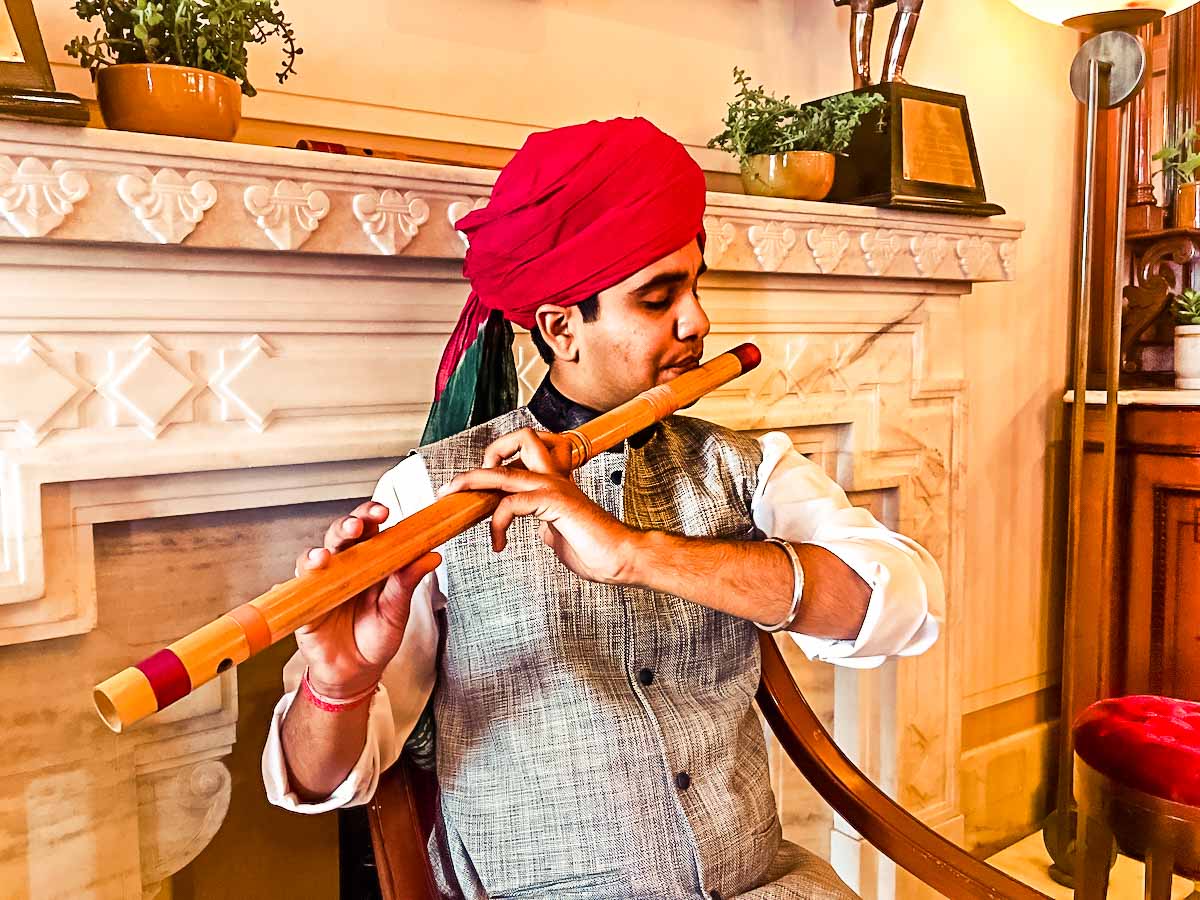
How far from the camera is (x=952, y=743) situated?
2.15m

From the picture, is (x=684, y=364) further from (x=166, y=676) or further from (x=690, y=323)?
(x=166, y=676)

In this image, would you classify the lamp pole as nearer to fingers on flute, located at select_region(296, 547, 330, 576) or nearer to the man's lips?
the man's lips

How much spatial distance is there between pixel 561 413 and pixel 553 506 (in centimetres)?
31

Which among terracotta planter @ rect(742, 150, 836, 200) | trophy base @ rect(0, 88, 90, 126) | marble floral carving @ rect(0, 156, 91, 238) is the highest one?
terracotta planter @ rect(742, 150, 836, 200)

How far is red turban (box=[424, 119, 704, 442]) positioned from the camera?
1.10 m

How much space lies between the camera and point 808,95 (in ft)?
6.82

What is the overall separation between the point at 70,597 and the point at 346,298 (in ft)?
1.63

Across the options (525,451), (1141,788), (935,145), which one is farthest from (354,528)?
(935,145)

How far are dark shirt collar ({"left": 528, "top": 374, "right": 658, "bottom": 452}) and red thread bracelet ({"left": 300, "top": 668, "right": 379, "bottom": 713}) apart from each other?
374 millimetres

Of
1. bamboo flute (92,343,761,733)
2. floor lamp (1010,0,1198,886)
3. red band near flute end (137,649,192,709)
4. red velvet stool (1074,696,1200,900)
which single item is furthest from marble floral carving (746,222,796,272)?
red band near flute end (137,649,192,709)

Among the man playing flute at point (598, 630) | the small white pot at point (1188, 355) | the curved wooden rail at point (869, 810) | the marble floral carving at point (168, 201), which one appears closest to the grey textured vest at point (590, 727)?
the man playing flute at point (598, 630)

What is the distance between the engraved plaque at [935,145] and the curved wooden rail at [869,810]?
95 cm

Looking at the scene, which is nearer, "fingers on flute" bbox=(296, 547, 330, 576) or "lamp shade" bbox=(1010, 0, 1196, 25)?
"fingers on flute" bbox=(296, 547, 330, 576)

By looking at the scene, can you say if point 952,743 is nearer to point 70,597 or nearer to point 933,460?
point 933,460
